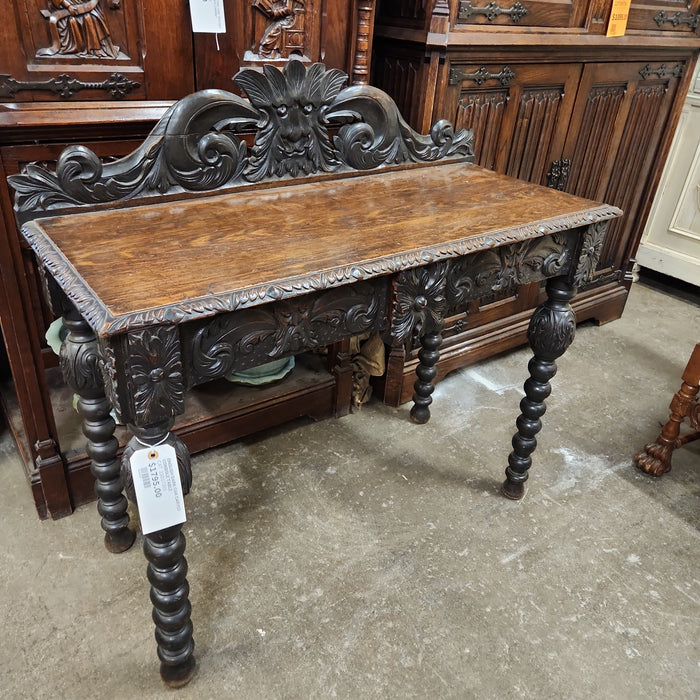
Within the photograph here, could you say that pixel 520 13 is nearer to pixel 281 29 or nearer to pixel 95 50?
pixel 281 29

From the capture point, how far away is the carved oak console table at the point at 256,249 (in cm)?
110

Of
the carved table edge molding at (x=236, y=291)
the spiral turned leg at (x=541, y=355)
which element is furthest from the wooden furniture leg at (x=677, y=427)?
the carved table edge molding at (x=236, y=291)

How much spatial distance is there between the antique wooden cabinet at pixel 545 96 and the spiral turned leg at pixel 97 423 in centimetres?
105

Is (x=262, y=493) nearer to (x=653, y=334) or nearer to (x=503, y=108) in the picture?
(x=503, y=108)

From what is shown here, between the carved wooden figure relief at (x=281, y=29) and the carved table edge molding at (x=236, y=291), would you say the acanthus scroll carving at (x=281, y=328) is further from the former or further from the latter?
the carved wooden figure relief at (x=281, y=29)

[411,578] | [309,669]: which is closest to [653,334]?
[411,578]

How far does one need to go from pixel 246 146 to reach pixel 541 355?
3.09 feet

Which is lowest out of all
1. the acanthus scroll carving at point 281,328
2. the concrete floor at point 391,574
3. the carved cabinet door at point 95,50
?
the concrete floor at point 391,574

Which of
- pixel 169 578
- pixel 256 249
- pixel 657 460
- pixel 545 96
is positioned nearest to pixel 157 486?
pixel 169 578

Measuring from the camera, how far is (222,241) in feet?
4.19

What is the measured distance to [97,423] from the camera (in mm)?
1500

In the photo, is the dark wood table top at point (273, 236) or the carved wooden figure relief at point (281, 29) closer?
the dark wood table top at point (273, 236)

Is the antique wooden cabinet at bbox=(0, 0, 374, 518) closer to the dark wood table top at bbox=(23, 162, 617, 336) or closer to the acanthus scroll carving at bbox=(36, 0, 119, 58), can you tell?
the acanthus scroll carving at bbox=(36, 0, 119, 58)

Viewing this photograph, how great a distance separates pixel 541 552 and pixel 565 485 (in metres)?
0.33
